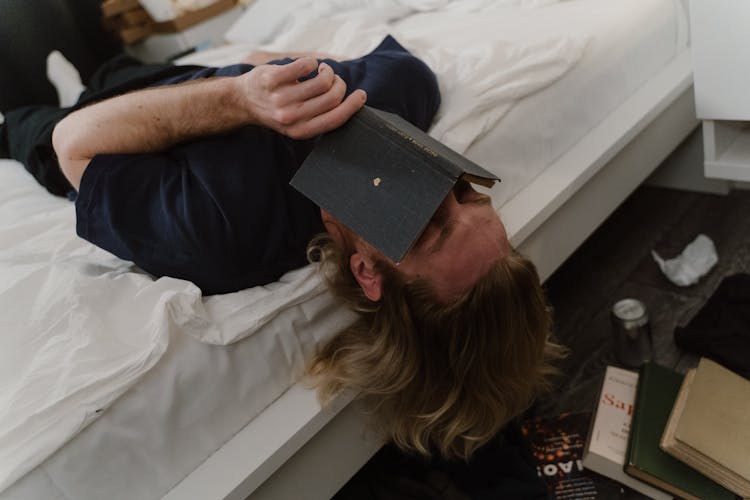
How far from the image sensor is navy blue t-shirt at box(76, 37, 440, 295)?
0.74 metres

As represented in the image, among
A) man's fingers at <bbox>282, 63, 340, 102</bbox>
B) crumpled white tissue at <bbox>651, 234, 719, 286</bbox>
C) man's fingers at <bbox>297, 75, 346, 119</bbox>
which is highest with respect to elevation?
man's fingers at <bbox>282, 63, 340, 102</bbox>

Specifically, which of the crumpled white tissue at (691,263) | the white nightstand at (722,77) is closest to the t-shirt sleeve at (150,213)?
the white nightstand at (722,77)

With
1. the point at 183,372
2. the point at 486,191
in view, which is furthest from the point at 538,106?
the point at 183,372

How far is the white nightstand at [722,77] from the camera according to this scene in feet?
3.04

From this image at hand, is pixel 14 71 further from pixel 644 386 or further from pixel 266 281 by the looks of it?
pixel 644 386

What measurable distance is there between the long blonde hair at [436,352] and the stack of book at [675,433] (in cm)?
19

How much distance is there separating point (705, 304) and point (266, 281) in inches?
35.5

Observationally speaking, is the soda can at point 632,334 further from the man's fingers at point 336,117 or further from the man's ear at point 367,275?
the man's fingers at point 336,117

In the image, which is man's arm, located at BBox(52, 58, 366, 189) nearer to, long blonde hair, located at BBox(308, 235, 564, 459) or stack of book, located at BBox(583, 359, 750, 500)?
long blonde hair, located at BBox(308, 235, 564, 459)

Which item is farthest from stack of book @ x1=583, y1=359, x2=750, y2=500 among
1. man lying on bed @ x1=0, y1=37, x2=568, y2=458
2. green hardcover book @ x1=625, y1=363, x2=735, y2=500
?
man lying on bed @ x1=0, y1=37, x2=568, y2=458

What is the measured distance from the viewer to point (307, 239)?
79cm

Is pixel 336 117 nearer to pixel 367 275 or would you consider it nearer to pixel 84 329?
pixel 367 275

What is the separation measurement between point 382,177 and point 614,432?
61cm

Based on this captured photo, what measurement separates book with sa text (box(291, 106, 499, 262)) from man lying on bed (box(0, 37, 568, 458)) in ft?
0.11
